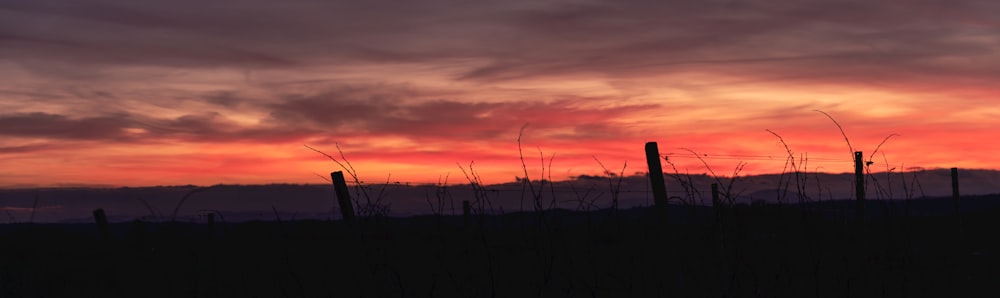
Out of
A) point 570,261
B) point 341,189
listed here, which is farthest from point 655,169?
point 570,261

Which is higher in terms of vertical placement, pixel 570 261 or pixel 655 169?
pixel 655 169

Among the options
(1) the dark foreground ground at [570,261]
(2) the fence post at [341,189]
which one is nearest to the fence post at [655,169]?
(1) the dark foreground ground at [570,261]

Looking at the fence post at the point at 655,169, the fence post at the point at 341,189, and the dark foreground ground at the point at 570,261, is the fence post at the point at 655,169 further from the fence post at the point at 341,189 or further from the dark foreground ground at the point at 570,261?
the fence post at the point at 341,189

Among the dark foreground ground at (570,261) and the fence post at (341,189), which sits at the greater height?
the fence post at (341,189)

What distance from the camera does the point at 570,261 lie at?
15.1ft

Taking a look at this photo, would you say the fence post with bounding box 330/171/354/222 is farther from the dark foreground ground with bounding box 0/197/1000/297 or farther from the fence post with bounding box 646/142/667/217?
the fence post with bounding box 646/142/667/217

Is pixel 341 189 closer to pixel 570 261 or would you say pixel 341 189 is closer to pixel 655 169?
pixel 655 169

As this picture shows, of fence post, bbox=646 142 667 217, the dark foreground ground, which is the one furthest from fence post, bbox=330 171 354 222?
fence post, bbox=646 142 667 217

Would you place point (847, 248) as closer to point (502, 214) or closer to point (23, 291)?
point (502, 214)

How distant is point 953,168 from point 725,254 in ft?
62.1

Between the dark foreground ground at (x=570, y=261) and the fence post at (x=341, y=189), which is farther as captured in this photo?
the fence post at (x=341, y=189)

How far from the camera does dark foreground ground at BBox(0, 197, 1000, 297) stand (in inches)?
200

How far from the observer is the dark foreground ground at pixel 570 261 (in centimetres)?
508

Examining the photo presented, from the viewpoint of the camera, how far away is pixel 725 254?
511 cm
